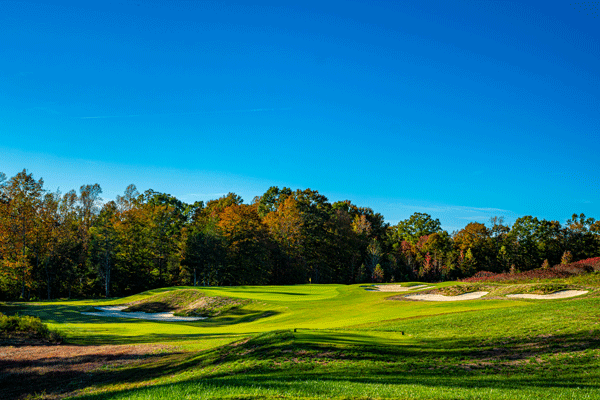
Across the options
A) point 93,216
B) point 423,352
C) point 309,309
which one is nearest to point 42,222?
point 93,216

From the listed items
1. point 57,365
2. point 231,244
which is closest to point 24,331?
point 57,365

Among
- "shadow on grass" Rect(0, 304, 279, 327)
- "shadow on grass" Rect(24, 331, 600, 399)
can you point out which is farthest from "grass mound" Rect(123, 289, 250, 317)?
Result: "shadow on grass" Rect(24, 331, 600, 399)

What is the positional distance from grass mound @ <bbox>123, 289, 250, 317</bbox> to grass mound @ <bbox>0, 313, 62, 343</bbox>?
1323 centimetres

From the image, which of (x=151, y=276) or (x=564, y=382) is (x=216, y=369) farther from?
(x=151, y=276)

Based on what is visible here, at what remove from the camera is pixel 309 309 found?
27.1m

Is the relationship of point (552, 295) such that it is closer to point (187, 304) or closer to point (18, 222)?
point (187, 304)

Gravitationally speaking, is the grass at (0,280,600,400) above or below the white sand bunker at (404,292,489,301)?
above

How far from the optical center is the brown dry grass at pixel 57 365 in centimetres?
1129

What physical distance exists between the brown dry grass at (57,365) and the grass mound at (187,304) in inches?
569

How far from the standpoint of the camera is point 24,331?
1917 centimetres

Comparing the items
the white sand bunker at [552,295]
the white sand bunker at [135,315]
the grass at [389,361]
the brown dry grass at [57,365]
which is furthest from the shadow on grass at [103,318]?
the white sand bunker at [552,295]

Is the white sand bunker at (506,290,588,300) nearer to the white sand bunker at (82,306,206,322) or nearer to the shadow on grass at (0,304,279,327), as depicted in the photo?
the shadow on grass at (0,304,279,327)

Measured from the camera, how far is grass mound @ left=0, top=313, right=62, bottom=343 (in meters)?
18.3

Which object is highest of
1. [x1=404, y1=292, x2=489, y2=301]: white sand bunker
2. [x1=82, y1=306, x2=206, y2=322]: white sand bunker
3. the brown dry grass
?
the brown dry grass
